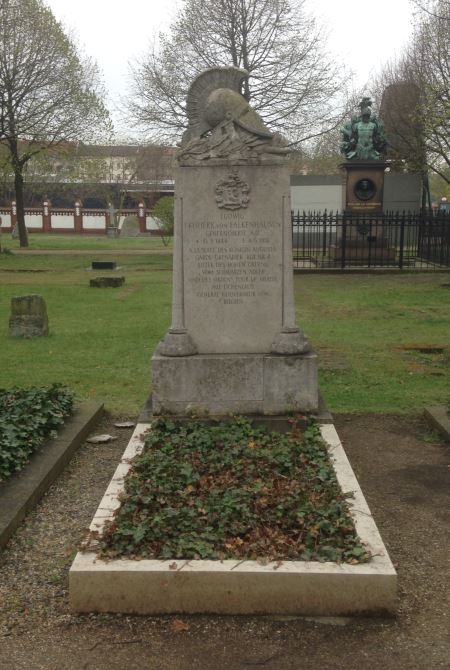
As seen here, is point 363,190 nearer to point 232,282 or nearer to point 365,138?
point 365,138

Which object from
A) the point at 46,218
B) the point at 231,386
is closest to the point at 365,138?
the point at 231,386

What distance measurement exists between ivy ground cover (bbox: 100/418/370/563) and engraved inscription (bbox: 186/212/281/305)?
1289 millimetres

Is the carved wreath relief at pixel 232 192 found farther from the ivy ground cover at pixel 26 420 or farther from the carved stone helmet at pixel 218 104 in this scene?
the ivy ground cover at pixel 26 420

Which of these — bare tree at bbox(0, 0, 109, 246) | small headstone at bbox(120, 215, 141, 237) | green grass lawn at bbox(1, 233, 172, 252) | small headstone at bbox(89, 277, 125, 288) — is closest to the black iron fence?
small headstone at bbox(89, 277, 125, 288)

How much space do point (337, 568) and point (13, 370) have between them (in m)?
6.12

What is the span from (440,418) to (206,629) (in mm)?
3752

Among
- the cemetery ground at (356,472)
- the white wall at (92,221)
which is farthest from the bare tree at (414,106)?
the white wall at (92,221)

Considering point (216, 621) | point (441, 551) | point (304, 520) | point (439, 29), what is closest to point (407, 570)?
point (441, 551)

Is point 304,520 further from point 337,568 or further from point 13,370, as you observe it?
point 13,370

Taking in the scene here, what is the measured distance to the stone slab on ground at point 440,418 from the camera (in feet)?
20.1

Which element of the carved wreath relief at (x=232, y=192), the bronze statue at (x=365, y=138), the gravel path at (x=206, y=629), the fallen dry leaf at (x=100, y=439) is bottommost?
the gravel path at (x=206, y=629)

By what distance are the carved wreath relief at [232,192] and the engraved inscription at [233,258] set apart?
0.09 metres

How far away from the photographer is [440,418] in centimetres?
639

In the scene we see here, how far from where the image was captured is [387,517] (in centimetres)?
459
